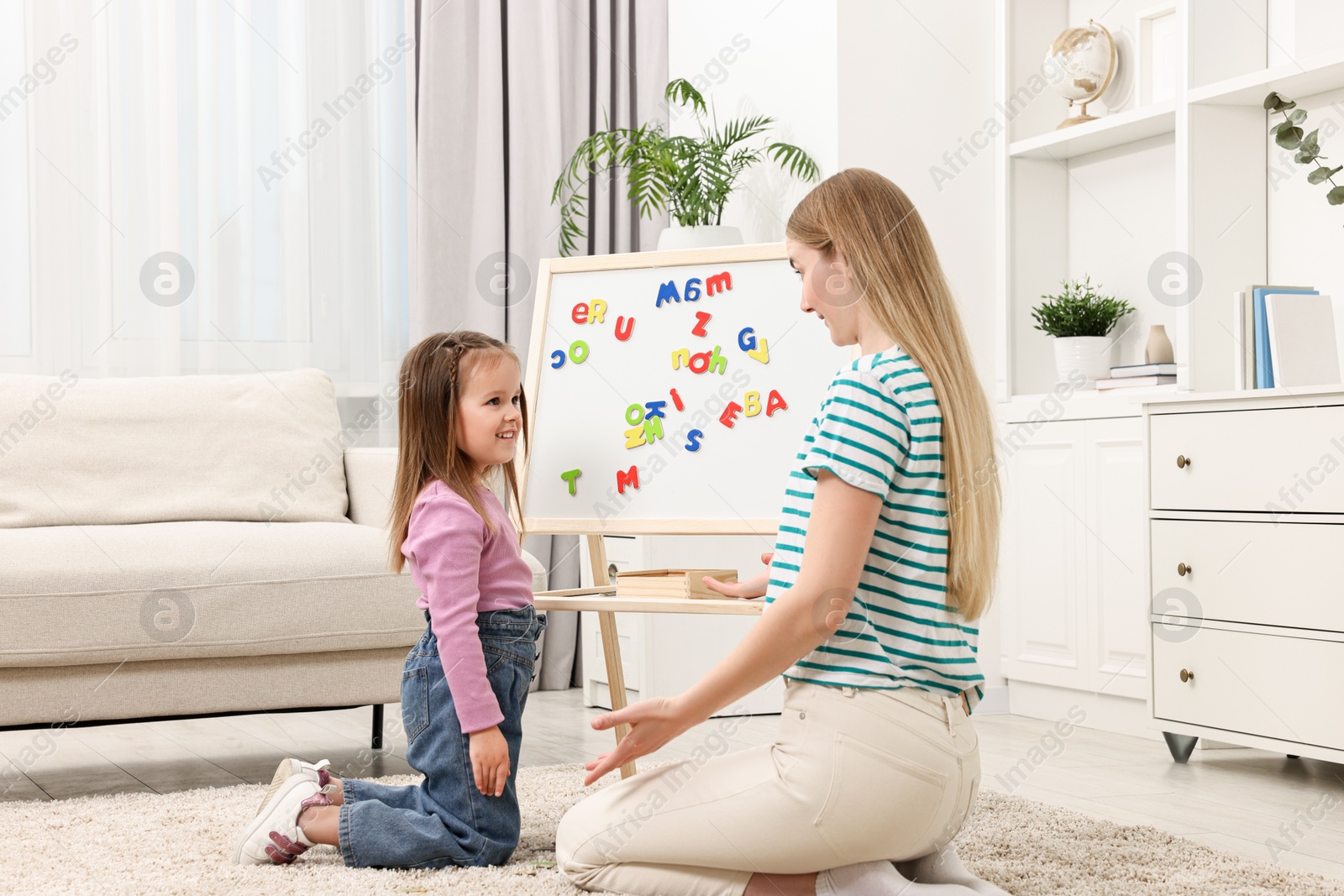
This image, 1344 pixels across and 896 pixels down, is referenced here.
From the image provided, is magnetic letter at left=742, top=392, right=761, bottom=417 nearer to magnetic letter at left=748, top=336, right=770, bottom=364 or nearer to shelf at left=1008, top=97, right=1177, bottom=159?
magnetic letter at left=748, top=336, right=770, bottom=364

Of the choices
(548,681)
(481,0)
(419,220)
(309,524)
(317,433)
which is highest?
(481,0)

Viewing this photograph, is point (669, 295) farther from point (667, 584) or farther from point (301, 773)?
point (301, 773)

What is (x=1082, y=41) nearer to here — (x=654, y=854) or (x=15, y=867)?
(x=654, y=854)

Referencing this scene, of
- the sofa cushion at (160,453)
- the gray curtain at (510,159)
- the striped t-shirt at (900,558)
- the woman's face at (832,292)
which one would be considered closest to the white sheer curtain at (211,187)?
the gray curtain at (510,159)

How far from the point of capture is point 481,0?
3545mm

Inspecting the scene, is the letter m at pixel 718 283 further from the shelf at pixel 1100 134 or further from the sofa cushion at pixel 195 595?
the shelf at pixel 1100 134

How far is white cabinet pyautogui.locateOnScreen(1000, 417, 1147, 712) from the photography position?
9.06 feet

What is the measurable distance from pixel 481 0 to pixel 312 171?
0.67 meters

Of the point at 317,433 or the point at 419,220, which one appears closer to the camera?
the point at 317,433

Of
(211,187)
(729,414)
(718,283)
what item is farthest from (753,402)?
(211,187)

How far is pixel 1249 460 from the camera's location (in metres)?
2.32

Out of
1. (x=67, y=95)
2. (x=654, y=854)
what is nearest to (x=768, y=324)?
(x=654, y=854)

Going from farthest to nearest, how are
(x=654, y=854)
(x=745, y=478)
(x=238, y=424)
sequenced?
(x=238, y=424)
(x=745, y=478)
(x=654, y=854)

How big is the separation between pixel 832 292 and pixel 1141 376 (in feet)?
5.61
